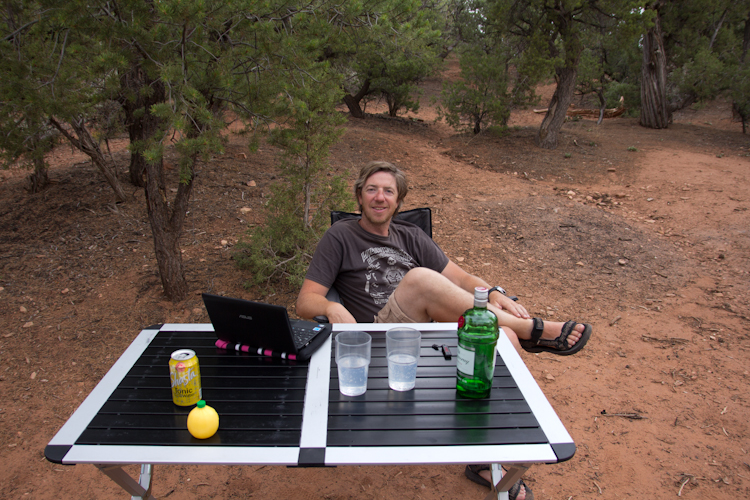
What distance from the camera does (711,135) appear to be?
10039mm

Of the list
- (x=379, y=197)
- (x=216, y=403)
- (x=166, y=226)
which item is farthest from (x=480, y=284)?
(x=166, y=226)

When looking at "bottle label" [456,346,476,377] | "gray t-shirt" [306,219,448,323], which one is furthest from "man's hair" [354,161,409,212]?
"bottle label" [456,346,476,377]

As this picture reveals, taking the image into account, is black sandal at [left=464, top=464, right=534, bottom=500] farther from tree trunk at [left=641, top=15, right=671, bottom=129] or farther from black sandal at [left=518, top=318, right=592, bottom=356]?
tree trunk at [left=641, top=15, right=671, bottom=129]

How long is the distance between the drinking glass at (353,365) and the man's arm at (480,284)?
106cm

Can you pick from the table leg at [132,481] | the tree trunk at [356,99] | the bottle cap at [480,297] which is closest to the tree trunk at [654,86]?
the tree trunk at [356,99]

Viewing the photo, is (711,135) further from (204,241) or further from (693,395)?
(204,241)

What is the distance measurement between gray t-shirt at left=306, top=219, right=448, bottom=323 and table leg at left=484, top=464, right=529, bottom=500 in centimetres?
100

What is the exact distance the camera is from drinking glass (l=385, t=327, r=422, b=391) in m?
1.47

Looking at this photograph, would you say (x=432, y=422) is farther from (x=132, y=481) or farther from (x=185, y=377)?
(x=132, y=481)

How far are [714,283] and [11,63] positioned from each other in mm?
5217

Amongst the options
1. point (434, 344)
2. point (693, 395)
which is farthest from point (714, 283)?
point (434, 344)

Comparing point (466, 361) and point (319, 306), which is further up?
point (466, 361)

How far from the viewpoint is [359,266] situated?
97.8 inches

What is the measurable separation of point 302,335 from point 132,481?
2.37ft
